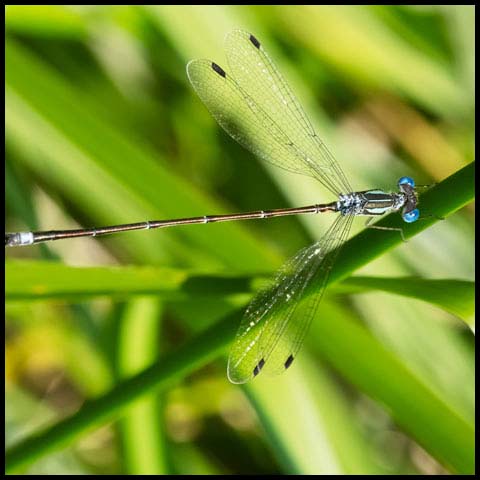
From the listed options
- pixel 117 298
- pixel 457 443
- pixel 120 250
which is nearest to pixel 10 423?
pixel 120 250

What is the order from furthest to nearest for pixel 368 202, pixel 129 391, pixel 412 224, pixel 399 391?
1. pixel 368 202
2. pixel 399 391
3. pixel 129 391
4. pixel 412 224

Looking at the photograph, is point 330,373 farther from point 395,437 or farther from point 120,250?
point 120,250

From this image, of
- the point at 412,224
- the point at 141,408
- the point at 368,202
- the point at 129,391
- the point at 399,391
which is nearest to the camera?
the point at 412,224

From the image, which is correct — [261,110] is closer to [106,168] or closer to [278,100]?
[278,100]

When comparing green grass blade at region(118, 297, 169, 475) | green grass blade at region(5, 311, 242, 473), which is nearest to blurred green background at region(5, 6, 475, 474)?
green grass blade at region(118, 297, 169, 475)

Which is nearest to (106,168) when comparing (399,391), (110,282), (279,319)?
(110,282)

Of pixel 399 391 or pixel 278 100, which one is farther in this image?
pixel 278 100

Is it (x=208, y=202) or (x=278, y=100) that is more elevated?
(x=278, y=100)
